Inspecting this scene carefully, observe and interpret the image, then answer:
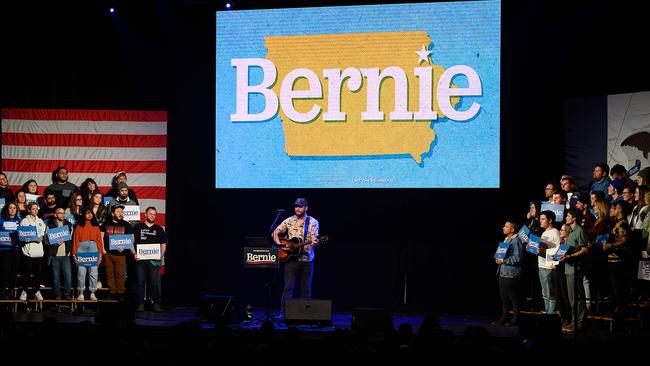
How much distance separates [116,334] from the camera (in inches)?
250

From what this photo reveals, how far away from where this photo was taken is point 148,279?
1265cm

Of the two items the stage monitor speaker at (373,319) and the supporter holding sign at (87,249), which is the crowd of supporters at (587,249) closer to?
the stage monitor speaker at (373,319)

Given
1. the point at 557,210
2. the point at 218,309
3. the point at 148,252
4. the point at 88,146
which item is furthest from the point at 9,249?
the point at 557,210

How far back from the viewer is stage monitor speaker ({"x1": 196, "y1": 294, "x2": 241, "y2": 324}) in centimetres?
1045

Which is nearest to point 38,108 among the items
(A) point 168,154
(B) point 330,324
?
(A) point 168,154

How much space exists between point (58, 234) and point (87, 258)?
22.8 inches

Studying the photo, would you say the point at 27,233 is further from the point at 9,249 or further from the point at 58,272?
the point at 58,272

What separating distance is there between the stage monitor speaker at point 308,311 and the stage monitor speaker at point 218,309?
78 cm

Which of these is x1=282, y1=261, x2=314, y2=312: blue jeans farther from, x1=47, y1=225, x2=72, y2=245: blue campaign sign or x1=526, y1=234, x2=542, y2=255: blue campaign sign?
x1=47, y1=225, x2=72, y2=245: blue campaign sign

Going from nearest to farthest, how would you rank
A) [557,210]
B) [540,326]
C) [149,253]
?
1. [540,326]
2. [557,210]
3. [149,253]

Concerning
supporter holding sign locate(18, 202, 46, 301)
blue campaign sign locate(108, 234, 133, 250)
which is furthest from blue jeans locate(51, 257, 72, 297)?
blue campaign sign locate(108, 234, 133, 250)

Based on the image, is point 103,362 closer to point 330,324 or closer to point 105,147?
point 330,324

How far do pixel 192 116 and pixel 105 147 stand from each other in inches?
67.0

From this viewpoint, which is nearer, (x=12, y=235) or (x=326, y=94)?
(x=12, y=235)
